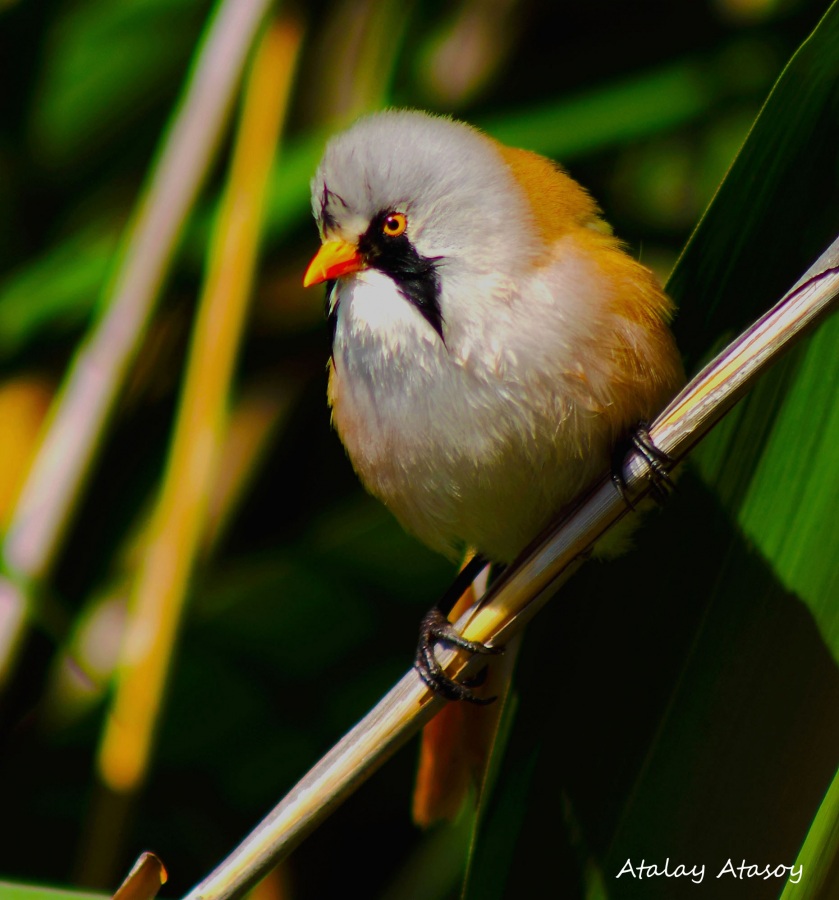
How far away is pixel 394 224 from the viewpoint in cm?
117

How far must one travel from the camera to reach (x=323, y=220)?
1.22m

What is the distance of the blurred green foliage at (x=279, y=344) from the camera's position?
1.68 m

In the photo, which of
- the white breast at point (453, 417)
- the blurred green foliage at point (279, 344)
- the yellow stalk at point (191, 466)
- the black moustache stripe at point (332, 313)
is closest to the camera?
the white breast at point (453, 417)

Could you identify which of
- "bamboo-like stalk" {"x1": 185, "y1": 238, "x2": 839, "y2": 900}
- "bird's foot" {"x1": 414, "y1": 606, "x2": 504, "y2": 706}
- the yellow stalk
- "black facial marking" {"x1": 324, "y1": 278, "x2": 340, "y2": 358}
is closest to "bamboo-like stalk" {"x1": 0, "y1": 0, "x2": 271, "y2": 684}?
the yellow stalk

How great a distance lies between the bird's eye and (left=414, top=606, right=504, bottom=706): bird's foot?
0.44 metres

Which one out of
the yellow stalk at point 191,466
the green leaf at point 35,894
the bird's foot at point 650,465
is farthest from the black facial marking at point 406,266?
the green leaf at point 35,894

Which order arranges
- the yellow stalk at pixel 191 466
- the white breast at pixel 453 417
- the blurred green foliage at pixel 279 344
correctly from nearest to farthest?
1. the white breast at pixel 453 417
2. the yellow stalk at pixel 191 466
3. the blurred green foliage at pixel 279 344

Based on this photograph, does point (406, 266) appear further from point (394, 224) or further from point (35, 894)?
point (35, 894)

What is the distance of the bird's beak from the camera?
1.15m

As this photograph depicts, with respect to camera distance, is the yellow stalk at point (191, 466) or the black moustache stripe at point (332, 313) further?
the yellow stalk at point (191, 466)

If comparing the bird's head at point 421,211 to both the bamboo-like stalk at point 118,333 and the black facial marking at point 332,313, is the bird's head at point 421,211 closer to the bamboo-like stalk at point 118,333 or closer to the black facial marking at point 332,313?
the black facial marking at point 332,313

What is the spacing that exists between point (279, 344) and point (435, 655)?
88 centimetres

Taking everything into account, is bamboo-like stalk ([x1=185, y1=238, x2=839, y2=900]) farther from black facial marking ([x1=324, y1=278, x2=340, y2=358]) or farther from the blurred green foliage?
black facial marking ([x1=324, y1=278, x2=340, y2=358])

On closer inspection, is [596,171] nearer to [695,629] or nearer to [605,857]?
[695,629]
